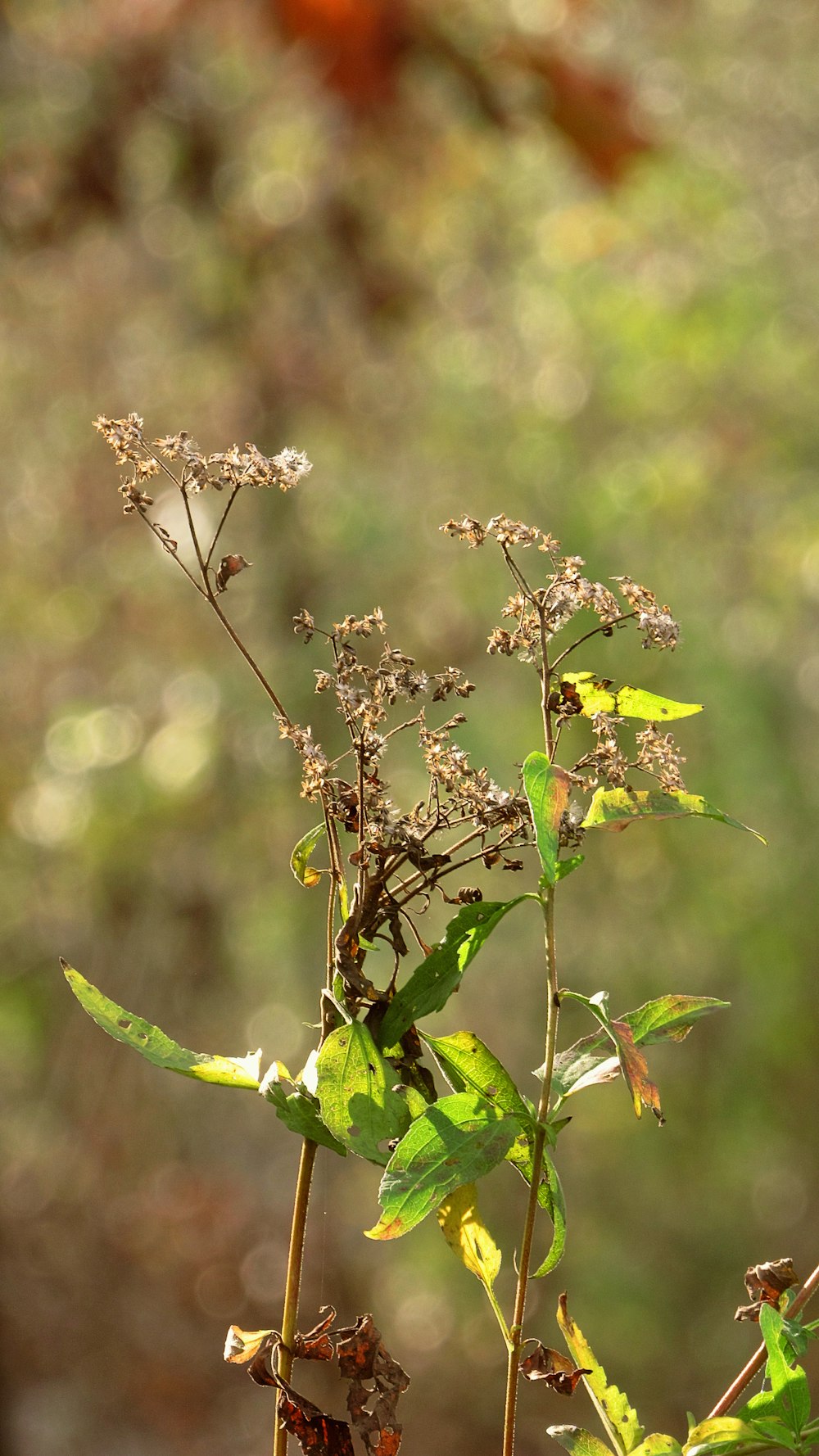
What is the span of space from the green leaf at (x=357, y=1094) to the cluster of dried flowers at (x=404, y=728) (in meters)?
0.02

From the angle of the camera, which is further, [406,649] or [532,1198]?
[406,649]

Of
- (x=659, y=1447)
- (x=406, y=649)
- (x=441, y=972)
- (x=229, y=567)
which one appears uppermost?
(x=406, y=649)

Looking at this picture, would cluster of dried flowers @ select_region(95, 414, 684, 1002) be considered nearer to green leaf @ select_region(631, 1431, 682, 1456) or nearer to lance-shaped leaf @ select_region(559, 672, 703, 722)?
lance-shaped leaf @ select_region(559, 672, 703, 722)

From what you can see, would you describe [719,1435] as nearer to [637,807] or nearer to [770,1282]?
[770,1282]

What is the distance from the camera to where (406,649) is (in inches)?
140

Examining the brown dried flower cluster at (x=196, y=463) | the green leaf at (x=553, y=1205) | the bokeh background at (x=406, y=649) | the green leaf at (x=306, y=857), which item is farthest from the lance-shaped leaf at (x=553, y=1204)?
the bokeh background at (x=406, y=649)

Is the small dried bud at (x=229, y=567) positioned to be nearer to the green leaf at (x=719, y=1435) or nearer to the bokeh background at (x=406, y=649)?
the green leaf at (x=719, y=1435)

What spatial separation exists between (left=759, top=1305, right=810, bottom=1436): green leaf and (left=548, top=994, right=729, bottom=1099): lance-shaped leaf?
8 centimetres

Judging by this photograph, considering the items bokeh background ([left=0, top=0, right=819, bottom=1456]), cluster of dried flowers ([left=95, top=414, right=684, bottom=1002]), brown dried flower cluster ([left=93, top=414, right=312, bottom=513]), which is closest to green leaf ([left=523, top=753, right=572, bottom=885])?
cluster of dried flowers ([left=95, top=414, right=684, bottom=1002])

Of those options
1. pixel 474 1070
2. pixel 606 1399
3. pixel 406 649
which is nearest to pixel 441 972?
pixel 474 1070

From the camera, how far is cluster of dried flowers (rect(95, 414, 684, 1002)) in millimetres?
387

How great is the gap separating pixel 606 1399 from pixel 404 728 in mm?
204

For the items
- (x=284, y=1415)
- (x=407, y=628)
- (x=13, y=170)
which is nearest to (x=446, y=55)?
(x=13, y=170)

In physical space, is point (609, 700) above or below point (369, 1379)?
above
